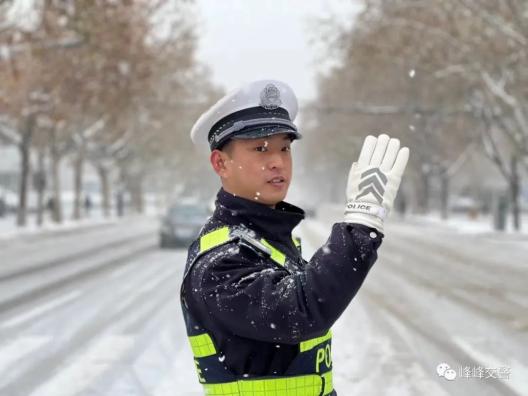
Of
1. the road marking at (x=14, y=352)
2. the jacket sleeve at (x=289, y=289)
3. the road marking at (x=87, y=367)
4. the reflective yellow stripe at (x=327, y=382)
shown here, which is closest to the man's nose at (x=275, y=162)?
the jacket sleeve at (x=289, y=289)

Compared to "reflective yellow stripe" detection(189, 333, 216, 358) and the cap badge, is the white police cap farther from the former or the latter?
"reflective yellow stripe" detection(189, 333, 216, 358)

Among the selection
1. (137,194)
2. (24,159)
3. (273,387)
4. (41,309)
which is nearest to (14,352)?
(41,309)

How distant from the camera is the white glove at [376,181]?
1848mm

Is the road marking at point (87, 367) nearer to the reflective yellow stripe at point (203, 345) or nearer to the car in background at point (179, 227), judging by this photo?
the reflective yellow stripe at point (203, 345)

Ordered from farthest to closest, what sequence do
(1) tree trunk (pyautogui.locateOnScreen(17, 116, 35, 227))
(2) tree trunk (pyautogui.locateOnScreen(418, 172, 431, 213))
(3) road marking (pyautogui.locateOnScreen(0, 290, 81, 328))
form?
(2) tree trunk (pyautogui.locateOnScreen(418, 172, 431, 213)) < (1) tree trunk (pyautogui.locateOnScreen(17, 116, 35, 227)) < (3) road marking (pyautogui.locateOnScreen(0, 290, 81, 328))

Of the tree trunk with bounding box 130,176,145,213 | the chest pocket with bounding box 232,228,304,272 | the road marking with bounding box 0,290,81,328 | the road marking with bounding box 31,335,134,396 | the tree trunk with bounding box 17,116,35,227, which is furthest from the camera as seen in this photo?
the tree trunk with bounding box 130,176,145,213

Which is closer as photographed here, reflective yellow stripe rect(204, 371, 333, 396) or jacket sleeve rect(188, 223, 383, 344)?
jacket sleeve rect(188, 223, 383, 344)

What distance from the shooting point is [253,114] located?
211 cm

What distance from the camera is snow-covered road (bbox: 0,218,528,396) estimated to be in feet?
21.1

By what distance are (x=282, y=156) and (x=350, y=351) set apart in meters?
5.83

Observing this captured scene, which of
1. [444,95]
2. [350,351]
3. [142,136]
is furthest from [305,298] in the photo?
[142,136]

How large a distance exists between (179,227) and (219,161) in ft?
67.8

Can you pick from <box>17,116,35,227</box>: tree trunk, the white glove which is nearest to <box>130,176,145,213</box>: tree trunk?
<box>17,116,35,227</box>: tree trunk

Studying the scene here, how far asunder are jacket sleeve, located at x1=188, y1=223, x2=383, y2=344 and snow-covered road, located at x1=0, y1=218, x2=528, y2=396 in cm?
427
